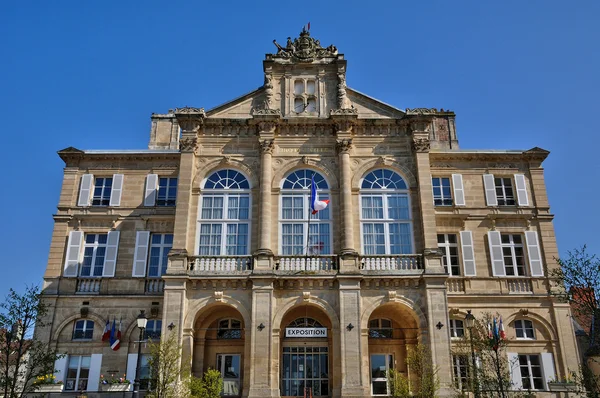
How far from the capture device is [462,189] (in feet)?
99.2

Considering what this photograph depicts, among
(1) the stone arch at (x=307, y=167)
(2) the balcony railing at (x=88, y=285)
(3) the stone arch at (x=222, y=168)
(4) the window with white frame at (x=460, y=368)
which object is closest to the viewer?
(4) the window with white frame at (x=460, y=368)

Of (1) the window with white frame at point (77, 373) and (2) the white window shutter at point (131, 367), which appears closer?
(2) the white window shutter at point (131, 367)

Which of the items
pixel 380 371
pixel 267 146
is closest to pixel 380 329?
pixel 380 371

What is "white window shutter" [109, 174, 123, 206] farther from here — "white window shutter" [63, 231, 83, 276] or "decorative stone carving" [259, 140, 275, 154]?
"decorative stone carving" [259, 140, 275, 154]

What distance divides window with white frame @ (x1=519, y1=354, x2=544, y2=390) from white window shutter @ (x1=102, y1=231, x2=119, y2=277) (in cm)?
2084

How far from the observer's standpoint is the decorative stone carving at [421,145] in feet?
91.2

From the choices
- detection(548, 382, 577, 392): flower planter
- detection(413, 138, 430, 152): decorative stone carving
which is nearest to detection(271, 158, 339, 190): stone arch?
detection(413, 138, 430, 152): decorative stone carving

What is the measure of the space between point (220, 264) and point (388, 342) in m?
8.79

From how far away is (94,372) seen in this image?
86.8ft

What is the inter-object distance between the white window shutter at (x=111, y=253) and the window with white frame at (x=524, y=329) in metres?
20.6

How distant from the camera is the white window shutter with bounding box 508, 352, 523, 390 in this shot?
2631 centimetres

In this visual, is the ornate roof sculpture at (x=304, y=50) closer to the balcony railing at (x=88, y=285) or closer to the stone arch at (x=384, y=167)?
the stone arch at (x=384, y=167)

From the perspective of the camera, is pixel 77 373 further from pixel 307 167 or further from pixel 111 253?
pixel 307 167

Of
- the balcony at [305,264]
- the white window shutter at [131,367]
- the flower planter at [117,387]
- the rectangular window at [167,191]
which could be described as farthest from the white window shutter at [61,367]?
the balcony at [305,264]
